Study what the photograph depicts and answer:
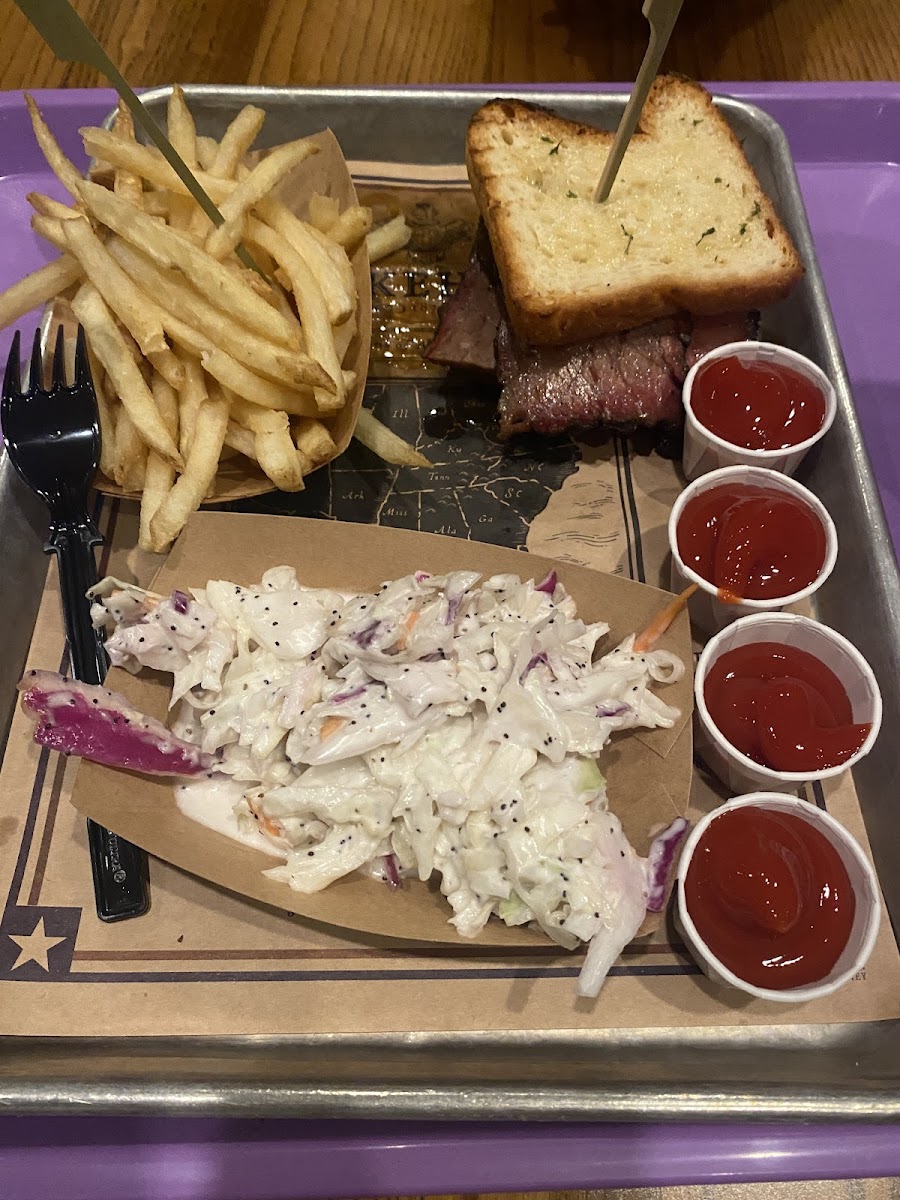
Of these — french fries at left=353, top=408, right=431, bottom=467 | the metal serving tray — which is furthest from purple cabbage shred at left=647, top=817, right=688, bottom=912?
french fries at left=353, top=408, right=431, bottom=467

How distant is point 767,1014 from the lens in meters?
1.34

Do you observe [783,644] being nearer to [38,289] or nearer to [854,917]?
[854,917]

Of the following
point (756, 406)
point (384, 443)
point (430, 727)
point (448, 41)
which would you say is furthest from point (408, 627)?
point (448, 41)

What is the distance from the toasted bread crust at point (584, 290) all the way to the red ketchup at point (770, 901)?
1.13 metres

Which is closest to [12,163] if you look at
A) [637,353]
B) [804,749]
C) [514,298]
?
[514,298]

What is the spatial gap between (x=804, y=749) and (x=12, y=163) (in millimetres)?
2494

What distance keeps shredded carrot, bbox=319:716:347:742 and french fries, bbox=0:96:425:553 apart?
1.54 feet

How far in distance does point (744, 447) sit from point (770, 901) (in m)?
0.89

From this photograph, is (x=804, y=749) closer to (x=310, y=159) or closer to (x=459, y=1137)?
(x=459, y=1137)

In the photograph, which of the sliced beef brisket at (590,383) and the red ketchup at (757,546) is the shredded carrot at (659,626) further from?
the sliced beef brisket at (590,383)

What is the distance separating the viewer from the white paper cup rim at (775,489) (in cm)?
149

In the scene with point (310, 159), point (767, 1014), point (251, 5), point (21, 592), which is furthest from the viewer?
point (251, 5)

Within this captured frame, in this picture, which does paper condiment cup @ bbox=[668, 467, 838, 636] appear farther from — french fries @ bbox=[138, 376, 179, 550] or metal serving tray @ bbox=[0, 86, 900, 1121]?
french fries @ bbox=[138, 376, 179, 550]

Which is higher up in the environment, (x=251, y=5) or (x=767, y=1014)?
(x=251, y=5)
